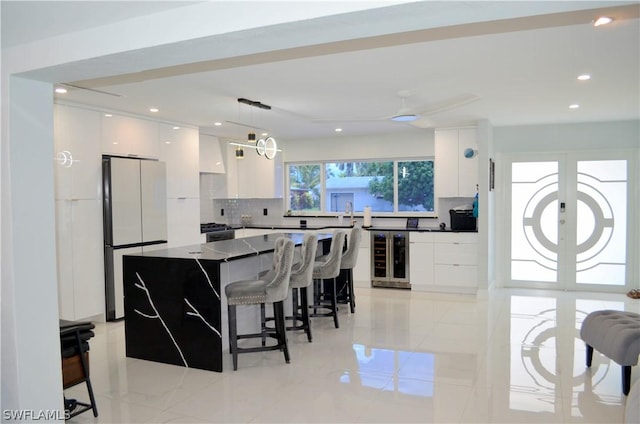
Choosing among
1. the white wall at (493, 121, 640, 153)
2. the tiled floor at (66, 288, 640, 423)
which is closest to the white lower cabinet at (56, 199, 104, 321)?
the tiled floor at (66, 288, 640, 423)

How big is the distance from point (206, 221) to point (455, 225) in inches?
165

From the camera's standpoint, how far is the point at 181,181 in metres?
6.52

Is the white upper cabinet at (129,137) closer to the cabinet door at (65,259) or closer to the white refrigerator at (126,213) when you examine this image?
the white refrigerator at (126,213)

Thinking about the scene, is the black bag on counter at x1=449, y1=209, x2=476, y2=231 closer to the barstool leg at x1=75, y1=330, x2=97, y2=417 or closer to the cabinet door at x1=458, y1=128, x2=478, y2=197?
the cabinet door at x1=458, y1=128, x2=478, y2=197

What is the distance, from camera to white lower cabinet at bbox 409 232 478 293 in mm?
6902

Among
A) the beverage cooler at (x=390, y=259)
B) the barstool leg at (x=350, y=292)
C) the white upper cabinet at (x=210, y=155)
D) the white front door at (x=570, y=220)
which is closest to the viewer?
the barstool leg at (x=350, y=292)

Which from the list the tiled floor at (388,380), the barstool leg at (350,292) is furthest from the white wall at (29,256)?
the barstool leg at (350,292)

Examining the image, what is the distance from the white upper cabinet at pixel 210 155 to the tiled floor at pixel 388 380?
10.1 feet

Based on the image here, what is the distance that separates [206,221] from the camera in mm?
8258

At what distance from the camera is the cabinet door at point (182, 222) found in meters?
6.33

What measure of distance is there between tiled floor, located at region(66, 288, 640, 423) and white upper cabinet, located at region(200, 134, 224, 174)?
121 inches

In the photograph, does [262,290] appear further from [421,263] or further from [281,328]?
[421,263]

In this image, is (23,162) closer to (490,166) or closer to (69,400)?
Result: (69,400)

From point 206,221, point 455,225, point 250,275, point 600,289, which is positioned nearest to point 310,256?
point 250,275
